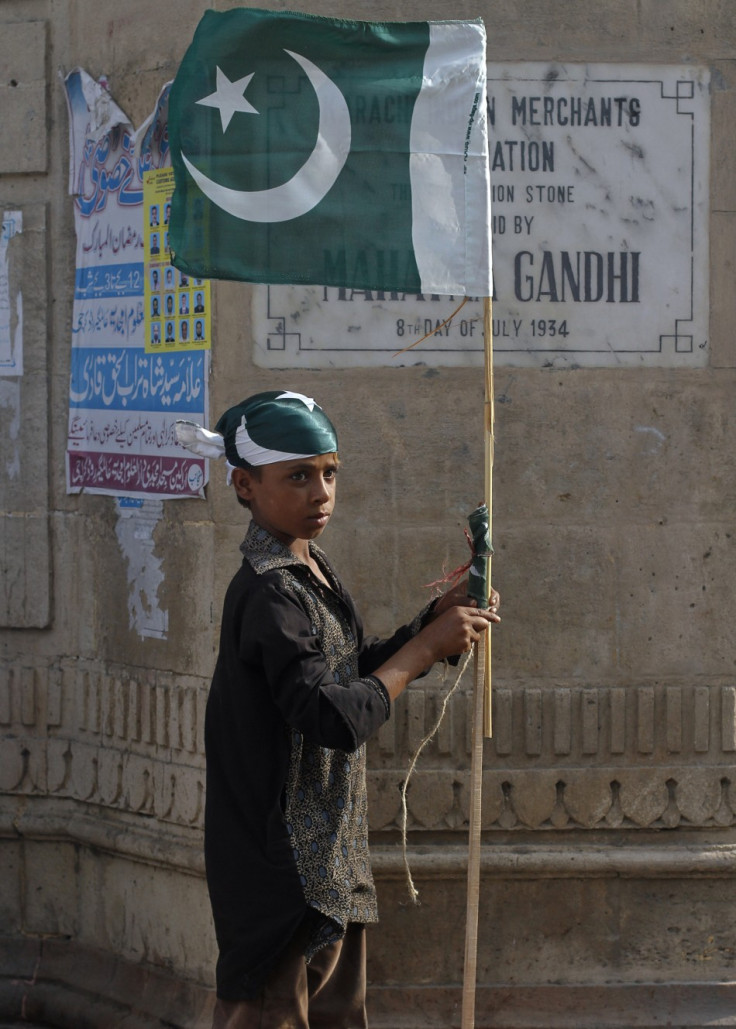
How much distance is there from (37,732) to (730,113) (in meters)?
3.09

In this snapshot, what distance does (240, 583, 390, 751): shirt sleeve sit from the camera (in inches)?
121

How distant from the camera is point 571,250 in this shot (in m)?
4.42

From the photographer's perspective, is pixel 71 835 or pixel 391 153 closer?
pixel 391 153

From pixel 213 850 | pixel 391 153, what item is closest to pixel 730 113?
pixel 391 153

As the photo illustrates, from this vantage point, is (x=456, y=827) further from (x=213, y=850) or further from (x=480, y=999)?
(x=213, y=850)

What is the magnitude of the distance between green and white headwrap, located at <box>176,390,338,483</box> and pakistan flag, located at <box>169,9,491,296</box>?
0.33 meters

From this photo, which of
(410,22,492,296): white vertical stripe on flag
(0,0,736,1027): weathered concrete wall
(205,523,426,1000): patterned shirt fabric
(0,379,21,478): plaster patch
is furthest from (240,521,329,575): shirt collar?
(0,379,21,478): plaster patch

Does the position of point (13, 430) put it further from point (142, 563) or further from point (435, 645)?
point (435, 645)

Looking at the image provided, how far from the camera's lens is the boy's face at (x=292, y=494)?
10.7 ft

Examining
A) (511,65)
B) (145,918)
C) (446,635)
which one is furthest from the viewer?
(145,918)

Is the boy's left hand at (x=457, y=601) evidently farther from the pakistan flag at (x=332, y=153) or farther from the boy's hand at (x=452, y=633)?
the pakistan flag at (x=332, y=153)

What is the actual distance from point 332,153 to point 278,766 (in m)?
1.43

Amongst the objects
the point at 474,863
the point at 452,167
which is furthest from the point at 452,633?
the point at 452,167

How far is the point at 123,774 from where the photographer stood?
478 centimetres
